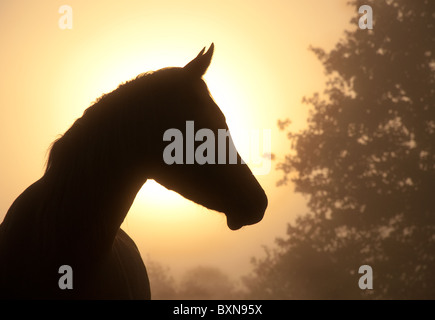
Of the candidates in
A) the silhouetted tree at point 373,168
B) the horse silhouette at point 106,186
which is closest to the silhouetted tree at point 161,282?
the silhouetted tree at point 373,168

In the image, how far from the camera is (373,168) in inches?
720

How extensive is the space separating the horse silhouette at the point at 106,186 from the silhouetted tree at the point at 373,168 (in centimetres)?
1476

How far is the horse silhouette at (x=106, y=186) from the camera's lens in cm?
328

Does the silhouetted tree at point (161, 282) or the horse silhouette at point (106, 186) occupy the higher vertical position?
the silhouetted tree at point (161, 282)

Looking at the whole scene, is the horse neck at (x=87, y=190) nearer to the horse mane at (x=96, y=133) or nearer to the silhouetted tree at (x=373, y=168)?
the horse mane at (x=96, y=133)

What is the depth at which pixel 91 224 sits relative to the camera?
332 cm

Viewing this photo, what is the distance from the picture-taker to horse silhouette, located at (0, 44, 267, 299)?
3.28 metres

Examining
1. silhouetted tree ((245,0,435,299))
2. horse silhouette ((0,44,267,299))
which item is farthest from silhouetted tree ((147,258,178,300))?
horse silhouette ((0,44,267,299))

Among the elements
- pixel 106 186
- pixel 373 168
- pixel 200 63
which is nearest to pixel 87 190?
pixel 106 186

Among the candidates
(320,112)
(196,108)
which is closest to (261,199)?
(196,108)

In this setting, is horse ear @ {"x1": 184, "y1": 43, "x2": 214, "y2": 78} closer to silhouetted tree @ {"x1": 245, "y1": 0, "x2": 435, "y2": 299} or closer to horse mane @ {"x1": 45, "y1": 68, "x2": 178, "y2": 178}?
horse mane @ {"x1": 45, "y1": 68, "x2": 178, "y2": 178}

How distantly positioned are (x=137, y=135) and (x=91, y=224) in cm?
57

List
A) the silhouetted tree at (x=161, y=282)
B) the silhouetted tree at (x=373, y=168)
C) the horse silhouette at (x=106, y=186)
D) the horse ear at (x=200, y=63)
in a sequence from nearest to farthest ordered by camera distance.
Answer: the horse silhouette at (x=106, y=186) < the horse ear at (x=200, y=63) < the silhouetted tree at (x=373, y=168) < the silhouetted tree at (x=161, y=282)
